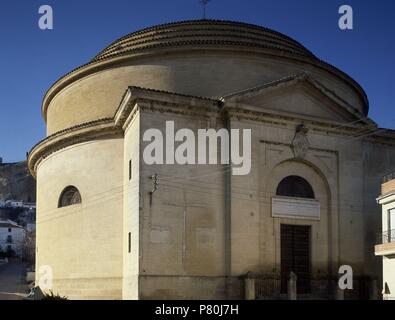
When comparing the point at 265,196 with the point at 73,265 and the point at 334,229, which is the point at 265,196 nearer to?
the point at 334,229

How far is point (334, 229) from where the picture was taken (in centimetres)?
2439

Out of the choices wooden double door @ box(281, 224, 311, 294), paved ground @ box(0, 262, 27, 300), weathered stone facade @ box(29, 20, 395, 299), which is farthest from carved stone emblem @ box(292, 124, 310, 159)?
paved ground @ box(0, 262, 27, 300)

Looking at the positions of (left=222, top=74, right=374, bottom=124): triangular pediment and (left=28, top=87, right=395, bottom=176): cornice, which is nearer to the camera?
(left=28, top=87, right=395, bottom=176): cornice

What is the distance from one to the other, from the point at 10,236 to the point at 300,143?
102 metres

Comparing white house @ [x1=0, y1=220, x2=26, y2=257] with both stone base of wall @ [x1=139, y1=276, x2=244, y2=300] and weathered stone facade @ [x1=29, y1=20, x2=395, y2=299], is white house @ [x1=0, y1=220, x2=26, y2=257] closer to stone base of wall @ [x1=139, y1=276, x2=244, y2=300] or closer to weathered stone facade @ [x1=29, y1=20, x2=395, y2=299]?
weathered stone facade @ [x1=29, y1=20, x2=395, y2=299]

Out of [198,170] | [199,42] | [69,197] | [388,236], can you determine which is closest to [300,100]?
[199,42]

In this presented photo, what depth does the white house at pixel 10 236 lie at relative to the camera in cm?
10988

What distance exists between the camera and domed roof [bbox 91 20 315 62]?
86.2 ft

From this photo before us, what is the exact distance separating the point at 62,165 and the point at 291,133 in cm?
1132

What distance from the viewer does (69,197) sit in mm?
26812

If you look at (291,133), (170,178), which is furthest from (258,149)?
(170,178)

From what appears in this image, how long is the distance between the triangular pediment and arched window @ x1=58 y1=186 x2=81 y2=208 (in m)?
9.20

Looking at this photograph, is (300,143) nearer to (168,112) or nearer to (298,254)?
(298,254)
